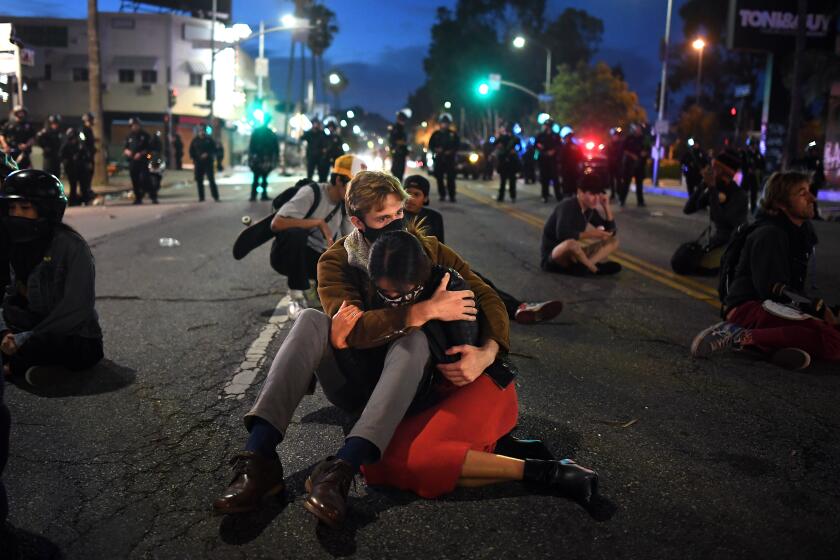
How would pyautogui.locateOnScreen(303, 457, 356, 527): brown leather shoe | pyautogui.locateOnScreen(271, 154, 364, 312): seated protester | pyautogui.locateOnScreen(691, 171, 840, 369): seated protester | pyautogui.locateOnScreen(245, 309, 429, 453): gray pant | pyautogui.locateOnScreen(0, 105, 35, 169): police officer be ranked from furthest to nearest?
pyautogui.locateOnScreen(0, 105, 35, 169): police officer < pyautogui.locateOnScreen(271, 154, 364, 312): seated protester < pyautogui.locateOnScreen(691, 171, 840, 369): seated protester < pyautogui.locateOnScreen(245, 309, 429, 453): gray pant < pyautogui.locateOnScreen(303, 457, 356, 527): brown leather shoe

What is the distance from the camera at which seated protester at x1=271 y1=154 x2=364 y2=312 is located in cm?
724

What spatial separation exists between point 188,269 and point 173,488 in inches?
268

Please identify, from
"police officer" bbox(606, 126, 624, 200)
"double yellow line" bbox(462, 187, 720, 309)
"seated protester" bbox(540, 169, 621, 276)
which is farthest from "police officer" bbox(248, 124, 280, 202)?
"seated protester" bbox(540, 169, 621, 276)

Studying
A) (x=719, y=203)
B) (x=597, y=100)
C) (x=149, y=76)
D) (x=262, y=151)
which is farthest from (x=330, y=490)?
(x=597, y=100)

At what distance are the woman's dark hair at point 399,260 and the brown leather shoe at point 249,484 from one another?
0.85 m

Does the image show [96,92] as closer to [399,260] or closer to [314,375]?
[314,375]

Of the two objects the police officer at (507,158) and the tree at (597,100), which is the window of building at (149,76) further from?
the police officer at (507,158)

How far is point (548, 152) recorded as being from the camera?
22.2m

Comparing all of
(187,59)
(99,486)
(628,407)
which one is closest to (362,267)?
(99,486)

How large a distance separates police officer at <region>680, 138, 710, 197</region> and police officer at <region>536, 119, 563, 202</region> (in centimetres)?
468

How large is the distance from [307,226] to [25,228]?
8.37 feet

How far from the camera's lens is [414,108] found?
435 ft

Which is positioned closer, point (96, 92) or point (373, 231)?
point (373, 231)

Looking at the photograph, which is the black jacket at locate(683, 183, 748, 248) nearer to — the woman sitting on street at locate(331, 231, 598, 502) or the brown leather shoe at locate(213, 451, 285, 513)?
the woman sitting on street at locate(331, 231, 598, 502)
